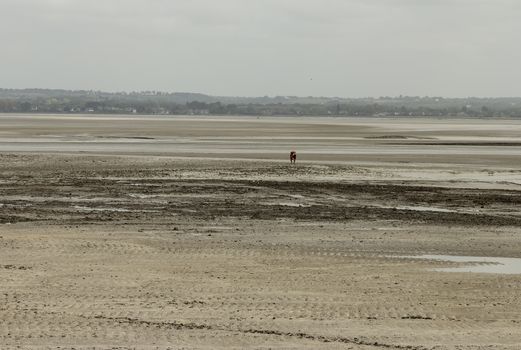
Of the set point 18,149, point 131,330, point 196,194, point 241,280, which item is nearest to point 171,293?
point 241,280

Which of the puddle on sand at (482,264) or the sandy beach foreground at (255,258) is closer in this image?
the sandy beach foreground at (255,258)

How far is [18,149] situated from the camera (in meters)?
52.3

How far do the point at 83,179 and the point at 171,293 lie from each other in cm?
2058

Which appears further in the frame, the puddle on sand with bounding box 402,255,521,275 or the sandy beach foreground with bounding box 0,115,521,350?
the puddle on sand with bounding box 402,255,521,275

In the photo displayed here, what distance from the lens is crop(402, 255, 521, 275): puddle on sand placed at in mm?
16922

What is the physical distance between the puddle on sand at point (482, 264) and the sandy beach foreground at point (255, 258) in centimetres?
9

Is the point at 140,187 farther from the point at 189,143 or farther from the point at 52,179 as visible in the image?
the point at 189,143

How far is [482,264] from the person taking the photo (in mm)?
17688

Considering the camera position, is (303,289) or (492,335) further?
(303,289)

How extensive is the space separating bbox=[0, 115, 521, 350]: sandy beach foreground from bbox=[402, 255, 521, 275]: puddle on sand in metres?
0.09

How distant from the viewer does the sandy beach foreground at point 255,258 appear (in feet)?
38.6

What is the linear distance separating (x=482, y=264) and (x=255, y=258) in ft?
13.6

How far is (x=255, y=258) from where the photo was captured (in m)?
17.7

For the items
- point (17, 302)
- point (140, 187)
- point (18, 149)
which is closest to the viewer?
point (17, 302)
